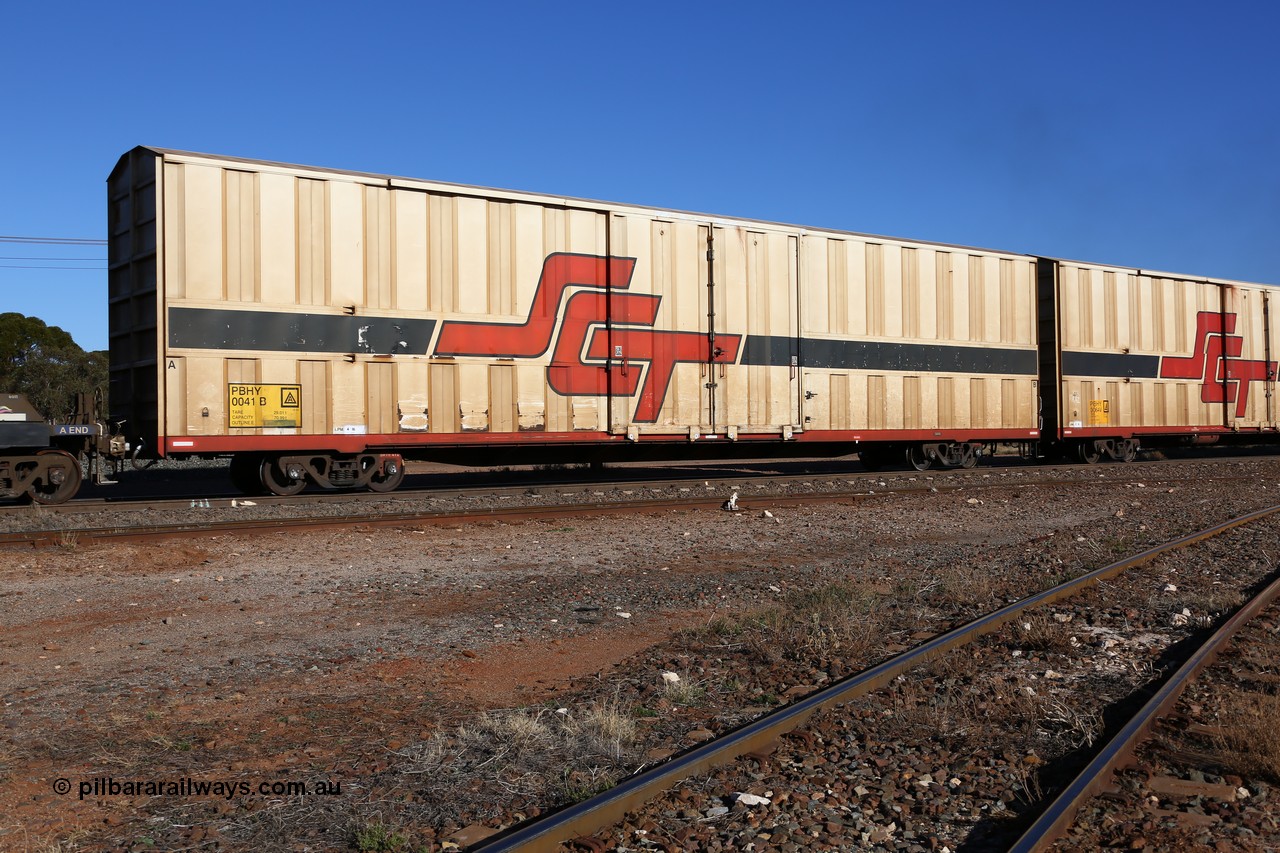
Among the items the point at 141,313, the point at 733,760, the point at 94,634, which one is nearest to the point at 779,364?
the point at 141,313

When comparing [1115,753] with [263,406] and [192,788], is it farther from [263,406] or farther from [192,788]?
[263,406]

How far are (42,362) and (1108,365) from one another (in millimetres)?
41726

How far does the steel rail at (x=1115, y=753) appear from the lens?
312cm

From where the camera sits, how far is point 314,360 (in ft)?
44.4

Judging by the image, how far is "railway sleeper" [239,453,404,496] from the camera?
46.1 ft

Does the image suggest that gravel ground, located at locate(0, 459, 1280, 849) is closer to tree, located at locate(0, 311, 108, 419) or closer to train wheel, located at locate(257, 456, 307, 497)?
train wheel, located at locate(257, 456, 307, 497)

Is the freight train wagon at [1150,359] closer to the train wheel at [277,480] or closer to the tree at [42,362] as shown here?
the train wheel at [277,480]

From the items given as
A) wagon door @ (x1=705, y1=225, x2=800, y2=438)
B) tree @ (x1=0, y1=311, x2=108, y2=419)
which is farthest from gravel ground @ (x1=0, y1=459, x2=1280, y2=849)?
tree @ (x1=0, y1=311, x2=108, y2=419)

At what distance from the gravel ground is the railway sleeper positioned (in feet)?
10.6

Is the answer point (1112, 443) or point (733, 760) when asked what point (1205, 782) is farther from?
point (1112, 443)

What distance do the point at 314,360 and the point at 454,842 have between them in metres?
11.2

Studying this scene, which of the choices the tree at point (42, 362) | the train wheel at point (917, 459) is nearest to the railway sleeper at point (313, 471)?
the train wheel at point (917, 459)

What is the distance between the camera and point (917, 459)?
20141 millimetres

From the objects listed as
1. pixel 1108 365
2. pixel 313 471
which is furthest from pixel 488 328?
pixel 1108 365
